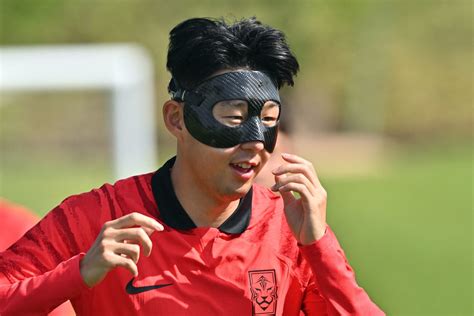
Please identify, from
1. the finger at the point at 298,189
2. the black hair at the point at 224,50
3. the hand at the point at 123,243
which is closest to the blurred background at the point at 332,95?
the black hair at the point at 224,50

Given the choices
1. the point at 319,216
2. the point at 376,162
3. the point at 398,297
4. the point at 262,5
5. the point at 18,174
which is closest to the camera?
the point at 319,216

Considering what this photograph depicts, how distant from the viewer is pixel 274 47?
13.9 feet

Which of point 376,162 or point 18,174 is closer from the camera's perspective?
point 18,174

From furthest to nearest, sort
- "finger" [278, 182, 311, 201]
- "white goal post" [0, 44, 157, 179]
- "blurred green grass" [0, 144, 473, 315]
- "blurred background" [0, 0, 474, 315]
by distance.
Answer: "blurred background" [0, 0, 474, 315] → "white goal post" [0, 44, 157, 179] → "blurred green grass" [0, 144, 473, 315] → "finger" [278, 182, 311, 201]

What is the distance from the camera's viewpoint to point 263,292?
14.0ft

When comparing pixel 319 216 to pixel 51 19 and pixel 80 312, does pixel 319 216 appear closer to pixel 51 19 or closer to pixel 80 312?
pixel 80 312

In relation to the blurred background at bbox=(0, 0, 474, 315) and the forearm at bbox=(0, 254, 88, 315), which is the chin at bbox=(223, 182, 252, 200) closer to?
the forearm at bbox=(0, 254, 88, 315)

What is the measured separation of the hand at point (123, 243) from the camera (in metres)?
3.72

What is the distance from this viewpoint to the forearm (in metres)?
3.85

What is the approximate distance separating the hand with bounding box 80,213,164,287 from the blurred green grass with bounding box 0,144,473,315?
8.61 m

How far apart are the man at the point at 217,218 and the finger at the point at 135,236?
26 cm

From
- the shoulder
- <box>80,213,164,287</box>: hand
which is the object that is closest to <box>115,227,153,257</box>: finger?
<box>80,213,164,287</box>: hand

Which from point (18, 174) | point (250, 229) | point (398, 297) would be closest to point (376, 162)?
point (18, 174)

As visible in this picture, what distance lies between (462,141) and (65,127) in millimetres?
12721
